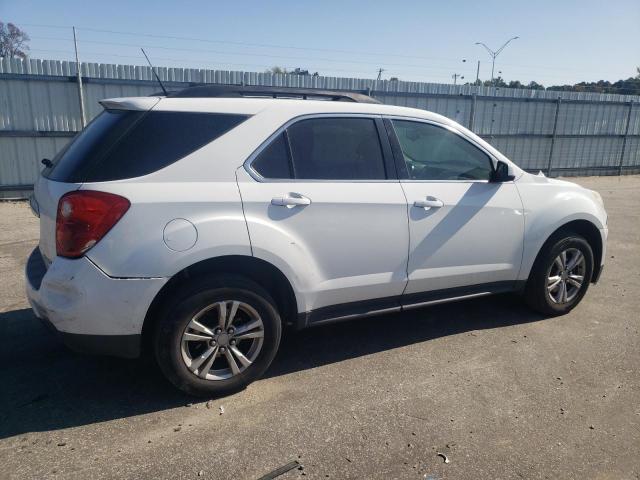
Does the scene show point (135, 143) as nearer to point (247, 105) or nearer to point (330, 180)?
point (247, 105)

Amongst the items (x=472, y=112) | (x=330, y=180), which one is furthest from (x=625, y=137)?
(x=330, y=180)

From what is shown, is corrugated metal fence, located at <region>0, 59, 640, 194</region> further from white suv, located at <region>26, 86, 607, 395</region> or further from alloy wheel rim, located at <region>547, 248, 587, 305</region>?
alloy wheel rim, located at <region>547, 248, 587, 305</region>

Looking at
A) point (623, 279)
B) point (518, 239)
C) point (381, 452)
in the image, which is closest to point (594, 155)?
point (623, 279)

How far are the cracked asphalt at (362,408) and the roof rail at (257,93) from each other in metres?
1.93

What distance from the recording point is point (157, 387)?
3412mm

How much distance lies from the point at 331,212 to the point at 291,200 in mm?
306

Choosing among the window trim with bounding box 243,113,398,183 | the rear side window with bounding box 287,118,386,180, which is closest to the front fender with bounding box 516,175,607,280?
the window trim with bounding box 243,113,398,183

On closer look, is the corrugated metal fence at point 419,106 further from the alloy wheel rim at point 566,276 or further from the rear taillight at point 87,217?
the alloy wheel rim at point 566,276

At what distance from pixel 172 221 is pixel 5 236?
589 centimetres

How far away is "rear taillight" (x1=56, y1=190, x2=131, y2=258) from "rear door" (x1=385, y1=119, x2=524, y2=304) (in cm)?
199

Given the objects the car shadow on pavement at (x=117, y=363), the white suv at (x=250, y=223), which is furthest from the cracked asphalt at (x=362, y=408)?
the white suv at (x=250, y=223)

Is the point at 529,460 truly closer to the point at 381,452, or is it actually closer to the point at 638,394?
the point at 381,452

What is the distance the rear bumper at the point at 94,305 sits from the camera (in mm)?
2830

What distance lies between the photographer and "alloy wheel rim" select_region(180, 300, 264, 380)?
3.13 meters
